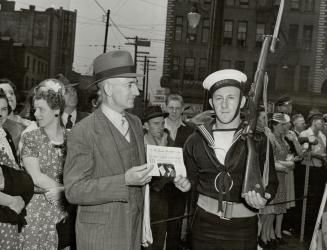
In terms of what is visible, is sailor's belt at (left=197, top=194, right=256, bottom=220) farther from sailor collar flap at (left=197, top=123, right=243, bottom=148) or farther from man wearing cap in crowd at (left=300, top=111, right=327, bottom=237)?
man wearing cap in crowd at (left=300, top=111, right=327, bottom=237)

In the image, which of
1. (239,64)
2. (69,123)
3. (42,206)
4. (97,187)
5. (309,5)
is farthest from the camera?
(239,64)

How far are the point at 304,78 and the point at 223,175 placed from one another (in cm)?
3545

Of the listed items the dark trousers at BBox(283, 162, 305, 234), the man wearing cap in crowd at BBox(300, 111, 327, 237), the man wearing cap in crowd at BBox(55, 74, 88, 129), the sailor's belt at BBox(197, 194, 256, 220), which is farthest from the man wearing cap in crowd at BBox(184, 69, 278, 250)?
the dark trousers at BBox(283, 162, 305, 234)

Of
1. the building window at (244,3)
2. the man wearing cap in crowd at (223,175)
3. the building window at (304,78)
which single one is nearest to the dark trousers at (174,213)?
the man wearing cap in crowd at (223,175)

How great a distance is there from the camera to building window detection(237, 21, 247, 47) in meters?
42.0

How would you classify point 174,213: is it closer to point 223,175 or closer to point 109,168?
point 223,175

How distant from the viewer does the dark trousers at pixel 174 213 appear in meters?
5.93

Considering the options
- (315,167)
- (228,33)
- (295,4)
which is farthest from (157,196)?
(228,33)

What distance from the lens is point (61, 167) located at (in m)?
4.16

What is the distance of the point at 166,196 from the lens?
19.5 feet

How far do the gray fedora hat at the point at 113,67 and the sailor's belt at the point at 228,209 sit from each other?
1076 mm

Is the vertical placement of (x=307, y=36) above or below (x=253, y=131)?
above

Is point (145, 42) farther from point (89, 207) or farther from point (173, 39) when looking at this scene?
point (89, 207)

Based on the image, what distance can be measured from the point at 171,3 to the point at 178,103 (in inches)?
1491
